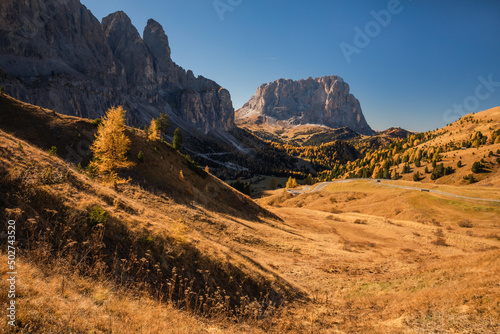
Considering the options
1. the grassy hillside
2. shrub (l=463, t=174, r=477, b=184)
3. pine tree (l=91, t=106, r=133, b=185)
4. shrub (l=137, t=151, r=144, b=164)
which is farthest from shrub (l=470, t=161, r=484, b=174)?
pine tree (l=91, t=106, r=133, b=185)

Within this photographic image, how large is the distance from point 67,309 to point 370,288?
61.9 feet

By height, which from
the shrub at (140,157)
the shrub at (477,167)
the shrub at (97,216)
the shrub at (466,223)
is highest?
the shrub at (477,167)

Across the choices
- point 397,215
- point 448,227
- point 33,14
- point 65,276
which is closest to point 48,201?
point 65,276

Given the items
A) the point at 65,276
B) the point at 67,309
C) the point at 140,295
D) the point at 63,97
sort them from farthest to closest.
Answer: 1. the point at 63,97
2. the point at 140,295
3. the point at 65,276
4. the point at 67,309

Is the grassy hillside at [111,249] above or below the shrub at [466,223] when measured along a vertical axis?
below

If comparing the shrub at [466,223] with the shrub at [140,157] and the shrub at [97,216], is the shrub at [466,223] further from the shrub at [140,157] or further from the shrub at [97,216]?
the shrub at [140,157]

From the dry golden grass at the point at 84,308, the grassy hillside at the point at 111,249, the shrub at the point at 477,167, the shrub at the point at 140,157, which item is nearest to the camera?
the dry golden grass at the point at 84,308

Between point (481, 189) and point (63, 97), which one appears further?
point (63, 97)

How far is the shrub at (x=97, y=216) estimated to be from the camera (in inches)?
412

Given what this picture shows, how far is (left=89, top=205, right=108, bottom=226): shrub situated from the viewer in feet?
34.3

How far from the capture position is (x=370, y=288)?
16422 mm

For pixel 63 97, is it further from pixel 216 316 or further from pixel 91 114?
pixel 216 316

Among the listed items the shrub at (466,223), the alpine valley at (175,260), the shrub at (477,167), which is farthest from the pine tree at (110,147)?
the shrub at (477,167)

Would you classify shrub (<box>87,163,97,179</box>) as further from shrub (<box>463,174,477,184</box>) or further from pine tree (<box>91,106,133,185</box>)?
shrub (<box>463,174,477,184</box>)
